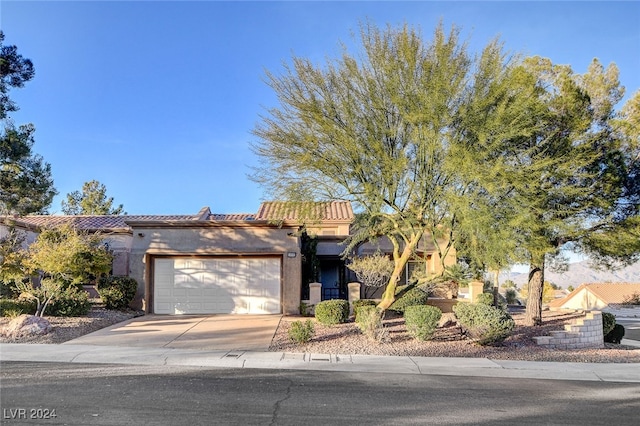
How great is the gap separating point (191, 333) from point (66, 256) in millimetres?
4632

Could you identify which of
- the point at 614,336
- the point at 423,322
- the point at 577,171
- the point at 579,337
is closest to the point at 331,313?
the point at 423,322

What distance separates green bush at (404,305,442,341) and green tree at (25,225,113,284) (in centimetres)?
1053

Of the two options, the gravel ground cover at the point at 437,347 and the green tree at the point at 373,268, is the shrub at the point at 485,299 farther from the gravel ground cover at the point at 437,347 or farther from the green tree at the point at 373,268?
the green tree at the point at 373,268

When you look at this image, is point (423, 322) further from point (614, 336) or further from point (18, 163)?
point (18, 163)

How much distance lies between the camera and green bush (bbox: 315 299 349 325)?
1549cm

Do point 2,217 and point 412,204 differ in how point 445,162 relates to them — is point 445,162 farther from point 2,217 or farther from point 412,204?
point 2,217

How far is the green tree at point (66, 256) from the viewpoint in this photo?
14.7 meters

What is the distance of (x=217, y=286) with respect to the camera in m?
19.2

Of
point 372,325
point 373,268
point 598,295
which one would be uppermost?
point 373,268

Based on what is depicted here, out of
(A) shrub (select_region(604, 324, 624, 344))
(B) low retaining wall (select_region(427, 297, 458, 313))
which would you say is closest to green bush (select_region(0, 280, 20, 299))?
(B) low retaining wall (select_region(427, 297, 458, 313))

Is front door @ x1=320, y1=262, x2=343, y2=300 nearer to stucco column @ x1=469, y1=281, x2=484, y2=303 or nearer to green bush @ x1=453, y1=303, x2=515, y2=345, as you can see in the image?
stucco column @ x1=469, y1=281, x2=484, y2=303

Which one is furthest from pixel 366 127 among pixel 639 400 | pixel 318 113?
pixel 639 400

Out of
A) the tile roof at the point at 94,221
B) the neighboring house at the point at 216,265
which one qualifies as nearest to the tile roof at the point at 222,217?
the tile roof at the point at 94,221

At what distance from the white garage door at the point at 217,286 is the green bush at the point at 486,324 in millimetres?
8188
